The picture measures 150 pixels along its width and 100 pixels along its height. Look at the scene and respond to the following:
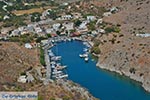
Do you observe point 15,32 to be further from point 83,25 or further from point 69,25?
point 83,25

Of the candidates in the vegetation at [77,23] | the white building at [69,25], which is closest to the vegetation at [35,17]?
the white building at [69,25]

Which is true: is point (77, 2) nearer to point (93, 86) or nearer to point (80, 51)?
point (80, 51)

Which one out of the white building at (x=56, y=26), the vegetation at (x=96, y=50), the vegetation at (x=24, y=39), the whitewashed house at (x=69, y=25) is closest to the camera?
the vegetation at (x=96, y=50)

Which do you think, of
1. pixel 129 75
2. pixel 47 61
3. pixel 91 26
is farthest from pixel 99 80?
pixel 91 26

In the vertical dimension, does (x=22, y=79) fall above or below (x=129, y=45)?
above

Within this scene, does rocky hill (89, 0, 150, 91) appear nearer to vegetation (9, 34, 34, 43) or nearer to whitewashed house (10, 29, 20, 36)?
vegetation (9, 34, 34, 43)

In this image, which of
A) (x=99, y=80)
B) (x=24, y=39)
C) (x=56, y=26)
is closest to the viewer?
(x=99, y=80)

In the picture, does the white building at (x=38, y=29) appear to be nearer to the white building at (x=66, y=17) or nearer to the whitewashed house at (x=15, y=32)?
the whitewashed house at (x=15, y=32)

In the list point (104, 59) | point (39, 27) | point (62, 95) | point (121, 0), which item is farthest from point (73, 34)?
point (62, 95)

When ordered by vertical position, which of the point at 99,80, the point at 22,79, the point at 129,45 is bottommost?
the point at 99,80
